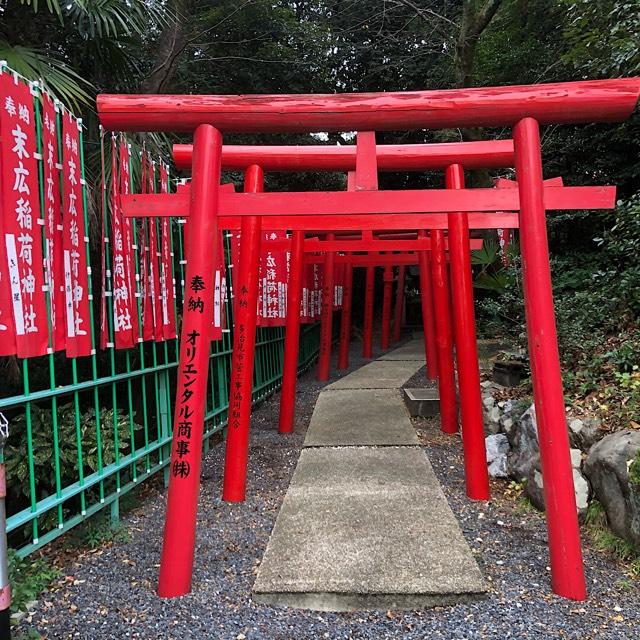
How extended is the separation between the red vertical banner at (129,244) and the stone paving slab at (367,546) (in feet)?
5.67

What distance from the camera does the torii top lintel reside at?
280 centimetres

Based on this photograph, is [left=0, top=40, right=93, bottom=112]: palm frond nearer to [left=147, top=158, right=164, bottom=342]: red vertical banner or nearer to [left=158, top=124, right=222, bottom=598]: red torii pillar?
[left=147, top=158, right=164, bottom=342]: red vertical banner

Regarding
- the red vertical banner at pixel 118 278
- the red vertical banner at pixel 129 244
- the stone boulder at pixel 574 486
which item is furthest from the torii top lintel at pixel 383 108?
the stone boulder at pixel 574 486

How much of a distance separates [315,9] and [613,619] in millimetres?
12577

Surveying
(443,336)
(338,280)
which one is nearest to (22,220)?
(443,336)

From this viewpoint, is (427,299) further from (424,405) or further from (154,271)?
(154,271)

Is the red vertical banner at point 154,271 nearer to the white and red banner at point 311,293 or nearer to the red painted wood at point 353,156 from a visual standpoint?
the red painted wood at point 353,156

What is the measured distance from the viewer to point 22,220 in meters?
2.59

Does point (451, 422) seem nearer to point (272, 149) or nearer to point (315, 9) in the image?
point (272, 149)

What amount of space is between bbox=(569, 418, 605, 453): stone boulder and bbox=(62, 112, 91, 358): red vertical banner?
3.32 metres

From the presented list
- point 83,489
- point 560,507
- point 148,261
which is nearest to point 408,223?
point 148,261

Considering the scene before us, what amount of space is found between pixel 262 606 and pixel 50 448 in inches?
64.1

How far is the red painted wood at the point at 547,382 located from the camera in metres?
2.66

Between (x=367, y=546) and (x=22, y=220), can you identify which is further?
(x=367, y=546)
